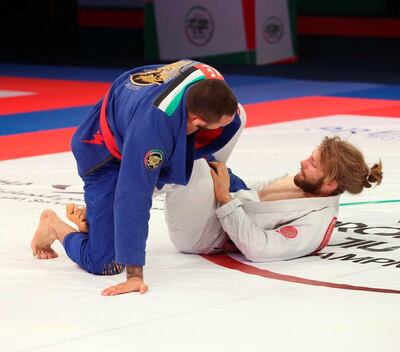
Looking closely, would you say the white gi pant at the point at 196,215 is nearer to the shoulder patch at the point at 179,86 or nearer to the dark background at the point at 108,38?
the shoulder patch at the point at 179,86

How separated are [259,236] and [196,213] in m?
0.30

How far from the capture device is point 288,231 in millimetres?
4816

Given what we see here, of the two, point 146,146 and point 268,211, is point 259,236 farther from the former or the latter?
point 146,146

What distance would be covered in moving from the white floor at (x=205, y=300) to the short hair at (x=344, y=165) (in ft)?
1.14

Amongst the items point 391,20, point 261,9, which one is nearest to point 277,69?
point 261,9

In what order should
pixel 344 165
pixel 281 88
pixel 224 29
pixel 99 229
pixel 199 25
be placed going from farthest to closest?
pixel 199 25
pixel 224 29
pixel 281 88
pixel 344 165
pixel 99 229

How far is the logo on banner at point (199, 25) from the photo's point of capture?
14.9m

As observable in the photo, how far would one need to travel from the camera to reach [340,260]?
484 cm

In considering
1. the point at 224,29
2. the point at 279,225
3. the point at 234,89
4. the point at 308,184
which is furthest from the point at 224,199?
the point at 224,29

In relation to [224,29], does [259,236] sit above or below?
below

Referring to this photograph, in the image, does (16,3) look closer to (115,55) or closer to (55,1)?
(55,1)

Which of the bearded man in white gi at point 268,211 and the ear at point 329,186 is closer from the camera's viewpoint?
the bearded man in white gi at point 268,211

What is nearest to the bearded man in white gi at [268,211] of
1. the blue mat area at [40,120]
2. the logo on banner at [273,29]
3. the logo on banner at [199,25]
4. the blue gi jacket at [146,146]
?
→ the blue gi jacket at [146,146]

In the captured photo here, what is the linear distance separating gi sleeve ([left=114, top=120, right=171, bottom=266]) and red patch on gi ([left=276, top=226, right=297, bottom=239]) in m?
0.80
